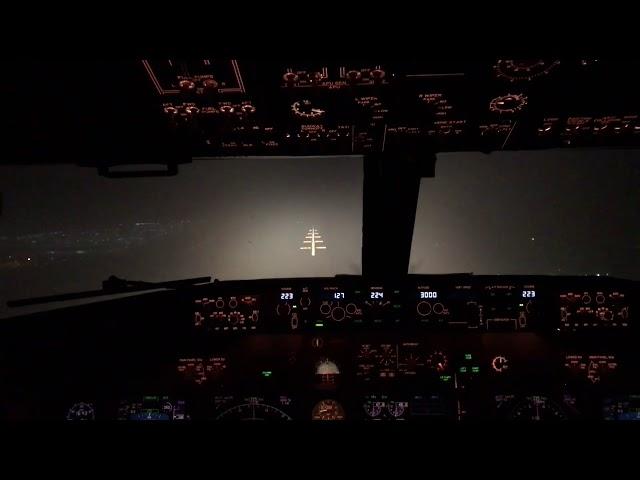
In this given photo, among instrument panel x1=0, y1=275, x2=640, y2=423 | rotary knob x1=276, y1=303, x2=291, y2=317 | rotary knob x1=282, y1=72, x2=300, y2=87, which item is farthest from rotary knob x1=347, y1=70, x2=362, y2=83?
rotary knob x1=276, y1=303, x2=291, y2=317

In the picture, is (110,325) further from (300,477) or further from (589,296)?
(589,296)

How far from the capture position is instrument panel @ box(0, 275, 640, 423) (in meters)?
2.61

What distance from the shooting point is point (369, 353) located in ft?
8.87

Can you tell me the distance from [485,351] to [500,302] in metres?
0.31

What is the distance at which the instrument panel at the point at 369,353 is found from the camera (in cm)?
261

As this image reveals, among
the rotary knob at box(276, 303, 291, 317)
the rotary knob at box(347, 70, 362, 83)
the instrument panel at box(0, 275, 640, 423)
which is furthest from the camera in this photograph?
the rotary knob at box(276, 303, 291, 317)

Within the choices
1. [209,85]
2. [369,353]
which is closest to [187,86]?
[209,85]

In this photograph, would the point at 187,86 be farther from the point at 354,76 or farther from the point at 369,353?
the point at 369,353

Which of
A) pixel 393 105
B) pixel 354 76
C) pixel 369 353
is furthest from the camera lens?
pixel 369 353

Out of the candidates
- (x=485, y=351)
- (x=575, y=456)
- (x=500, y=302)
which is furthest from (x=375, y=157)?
(x=575, y=456)

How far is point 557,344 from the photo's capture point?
8.91ft

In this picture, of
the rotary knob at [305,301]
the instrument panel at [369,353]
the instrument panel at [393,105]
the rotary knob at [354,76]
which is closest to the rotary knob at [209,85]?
the instrument panel at [393,105]

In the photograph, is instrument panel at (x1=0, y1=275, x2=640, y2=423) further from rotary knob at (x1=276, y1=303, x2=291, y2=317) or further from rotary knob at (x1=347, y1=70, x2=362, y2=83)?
rotary knob at (x1=347, y1=70, x2=362, y2=83)

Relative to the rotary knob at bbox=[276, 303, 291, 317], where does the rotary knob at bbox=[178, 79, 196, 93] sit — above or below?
above
